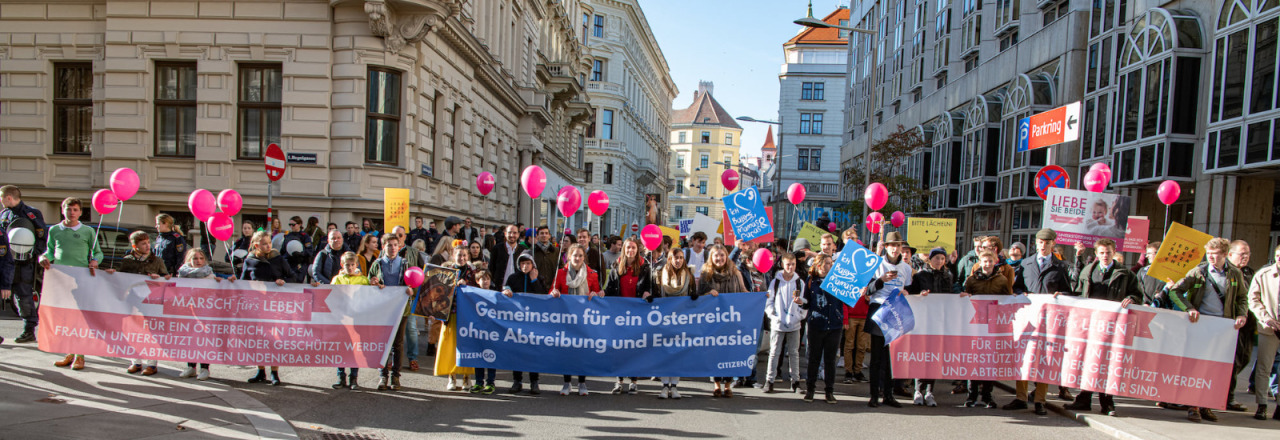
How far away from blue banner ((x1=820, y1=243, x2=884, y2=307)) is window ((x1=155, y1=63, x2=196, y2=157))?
15.0 meters

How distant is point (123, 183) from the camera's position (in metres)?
10.1

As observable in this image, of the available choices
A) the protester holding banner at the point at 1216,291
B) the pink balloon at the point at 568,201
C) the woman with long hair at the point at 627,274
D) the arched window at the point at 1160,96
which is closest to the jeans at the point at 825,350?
the woman with long hair at the point at 627,274

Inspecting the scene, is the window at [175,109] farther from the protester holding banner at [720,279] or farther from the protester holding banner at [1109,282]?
the protester holding banner at [1109,282]

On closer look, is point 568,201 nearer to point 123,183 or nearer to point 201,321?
point 201,321

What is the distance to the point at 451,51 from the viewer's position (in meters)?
22.1

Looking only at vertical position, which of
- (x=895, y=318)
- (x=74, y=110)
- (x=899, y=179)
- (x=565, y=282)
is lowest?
(x=895, y=318)

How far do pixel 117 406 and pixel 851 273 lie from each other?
21.9ft

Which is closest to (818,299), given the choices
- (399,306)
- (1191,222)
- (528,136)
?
(399,306)

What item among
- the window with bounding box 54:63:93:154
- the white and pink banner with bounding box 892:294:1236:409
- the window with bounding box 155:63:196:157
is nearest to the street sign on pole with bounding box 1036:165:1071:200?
the white and pink banner with bounding box 892:294:1236:409

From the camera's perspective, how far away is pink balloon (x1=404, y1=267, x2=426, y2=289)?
845 cm

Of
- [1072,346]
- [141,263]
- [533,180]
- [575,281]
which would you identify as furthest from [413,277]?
[1072,346]

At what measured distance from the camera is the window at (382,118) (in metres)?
18.3

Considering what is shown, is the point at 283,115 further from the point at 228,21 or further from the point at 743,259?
the point at 743,259

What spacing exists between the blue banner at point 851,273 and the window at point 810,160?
70800mm
